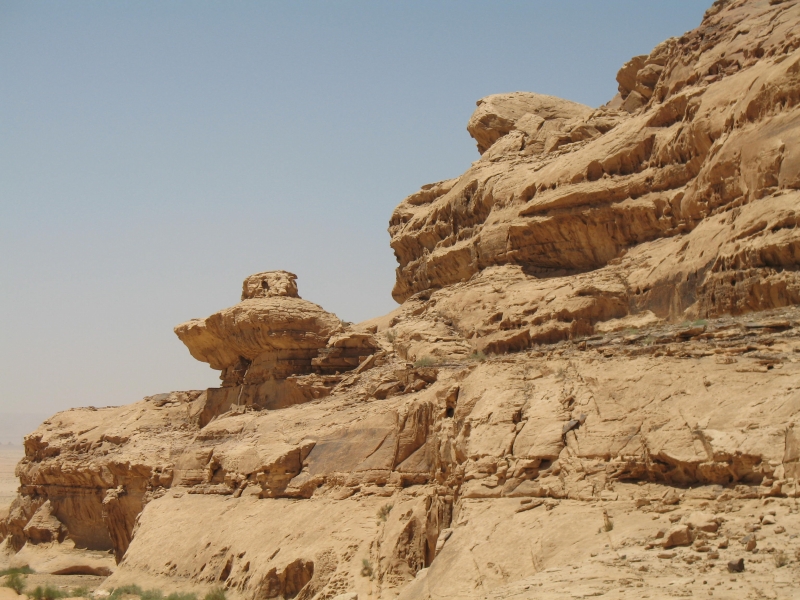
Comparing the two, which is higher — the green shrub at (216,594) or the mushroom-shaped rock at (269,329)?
the mushroom-shaped rock at (269,329)

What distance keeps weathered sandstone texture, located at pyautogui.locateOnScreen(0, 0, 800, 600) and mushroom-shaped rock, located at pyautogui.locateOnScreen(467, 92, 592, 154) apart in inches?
4.5

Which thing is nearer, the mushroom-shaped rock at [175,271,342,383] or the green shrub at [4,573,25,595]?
the green shrub at [4,573,25,595]

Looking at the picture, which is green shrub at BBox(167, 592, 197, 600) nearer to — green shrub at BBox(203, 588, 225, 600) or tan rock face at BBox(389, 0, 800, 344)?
green shrub at BBox(203, 588, 225, 600)

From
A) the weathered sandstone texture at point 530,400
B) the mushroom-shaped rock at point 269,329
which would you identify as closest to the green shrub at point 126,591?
the weathered sandstone texture at point 530,400

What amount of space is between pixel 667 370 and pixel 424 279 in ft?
51.0

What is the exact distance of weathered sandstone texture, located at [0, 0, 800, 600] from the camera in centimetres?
1277

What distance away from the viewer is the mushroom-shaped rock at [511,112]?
31328mm

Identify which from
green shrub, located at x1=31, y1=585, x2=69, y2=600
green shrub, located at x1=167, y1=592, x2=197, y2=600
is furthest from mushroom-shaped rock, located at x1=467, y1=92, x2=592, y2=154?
green shrub, located at x1=31, y1=585, x2=69, y2=600

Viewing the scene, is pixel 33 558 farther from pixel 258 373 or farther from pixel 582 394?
pixel 582 394

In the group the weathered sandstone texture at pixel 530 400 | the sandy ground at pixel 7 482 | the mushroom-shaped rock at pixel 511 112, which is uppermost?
the mushroom-shaped rock at pixel 511 112

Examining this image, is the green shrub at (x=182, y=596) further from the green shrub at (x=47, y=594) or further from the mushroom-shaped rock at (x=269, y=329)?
the mushroom-shaped rock at (x=269, y=329)

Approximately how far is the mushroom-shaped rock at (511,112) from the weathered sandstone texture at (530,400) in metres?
0.12

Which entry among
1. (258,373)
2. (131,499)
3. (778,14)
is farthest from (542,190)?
(131,499)

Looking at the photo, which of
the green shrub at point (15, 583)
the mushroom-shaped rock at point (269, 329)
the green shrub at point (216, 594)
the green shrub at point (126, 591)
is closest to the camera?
the green shrub at point (216, 594)
